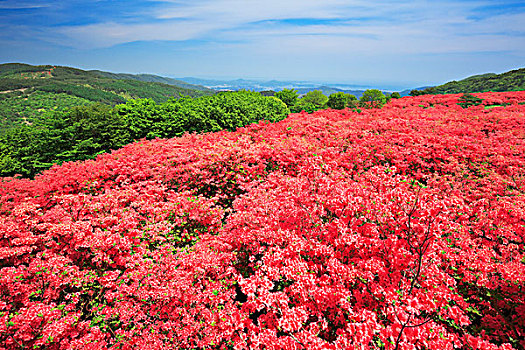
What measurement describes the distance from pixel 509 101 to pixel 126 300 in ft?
88.0

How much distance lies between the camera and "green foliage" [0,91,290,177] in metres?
9.95

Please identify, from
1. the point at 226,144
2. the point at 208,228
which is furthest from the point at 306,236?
the point at 226,144

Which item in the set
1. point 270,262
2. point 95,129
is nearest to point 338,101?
point 95,129

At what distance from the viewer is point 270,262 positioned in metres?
3.74

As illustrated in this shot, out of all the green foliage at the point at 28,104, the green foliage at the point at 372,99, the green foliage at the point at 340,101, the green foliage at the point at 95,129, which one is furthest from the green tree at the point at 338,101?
the green foliage at the point at 28,104

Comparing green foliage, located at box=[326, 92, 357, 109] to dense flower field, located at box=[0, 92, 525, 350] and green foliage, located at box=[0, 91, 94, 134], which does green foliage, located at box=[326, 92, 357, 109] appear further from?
green foliage, located at box=[0, 91, 94, 134]

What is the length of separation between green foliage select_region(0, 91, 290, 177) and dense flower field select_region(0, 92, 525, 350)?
3265 mm

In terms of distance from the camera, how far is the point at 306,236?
4559 millimetres

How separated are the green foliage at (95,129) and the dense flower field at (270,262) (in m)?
3.26

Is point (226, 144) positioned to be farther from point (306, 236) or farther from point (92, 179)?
point (306, 236)

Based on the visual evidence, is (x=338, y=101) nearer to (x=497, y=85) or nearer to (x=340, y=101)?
(x=340, y=101)

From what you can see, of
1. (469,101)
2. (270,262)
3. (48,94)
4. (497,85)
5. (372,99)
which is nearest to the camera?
(270,262)

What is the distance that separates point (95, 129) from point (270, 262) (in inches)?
444

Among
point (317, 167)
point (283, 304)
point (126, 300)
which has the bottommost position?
point (126, 300)
